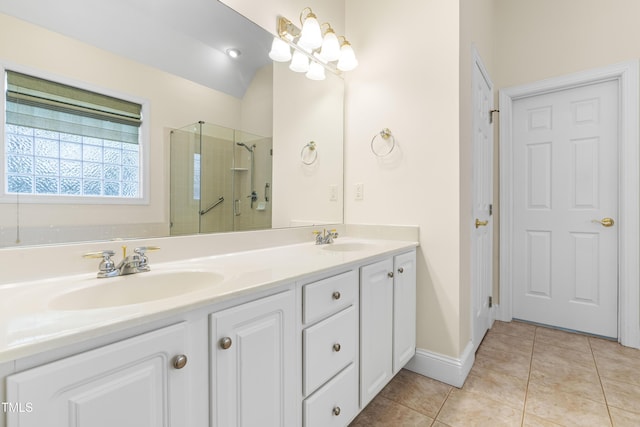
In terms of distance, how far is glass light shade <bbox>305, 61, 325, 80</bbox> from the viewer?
1923 mm

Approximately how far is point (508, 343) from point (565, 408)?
0.74 m

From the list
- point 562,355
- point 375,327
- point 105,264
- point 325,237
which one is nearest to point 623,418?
point 562,355

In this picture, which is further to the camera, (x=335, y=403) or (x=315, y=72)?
(x=315, y=72)

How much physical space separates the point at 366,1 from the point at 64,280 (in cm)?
225

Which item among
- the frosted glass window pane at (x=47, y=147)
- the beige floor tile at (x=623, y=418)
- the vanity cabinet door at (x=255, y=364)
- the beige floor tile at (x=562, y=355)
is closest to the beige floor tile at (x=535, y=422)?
the beige floor tile at (x=623, y=418)

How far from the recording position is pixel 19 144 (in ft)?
2.86

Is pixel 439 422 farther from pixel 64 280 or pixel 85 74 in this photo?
pixel 85 74

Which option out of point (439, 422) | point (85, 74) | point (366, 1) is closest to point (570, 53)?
point (366, 1)

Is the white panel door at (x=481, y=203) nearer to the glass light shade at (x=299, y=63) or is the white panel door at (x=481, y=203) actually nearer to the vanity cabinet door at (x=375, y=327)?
the vanity cabinet door at (x=375, y=327)

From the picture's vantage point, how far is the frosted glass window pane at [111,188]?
40.9 inches

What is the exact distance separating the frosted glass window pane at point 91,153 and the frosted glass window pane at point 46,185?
110mm

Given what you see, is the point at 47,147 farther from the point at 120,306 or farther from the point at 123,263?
the point at 120,306

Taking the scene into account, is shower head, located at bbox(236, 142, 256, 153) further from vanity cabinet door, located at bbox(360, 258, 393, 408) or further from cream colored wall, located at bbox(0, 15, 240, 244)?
vanity cabinet door, located at bbox(360, 258, 393, 408)

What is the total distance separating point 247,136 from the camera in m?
1.50
